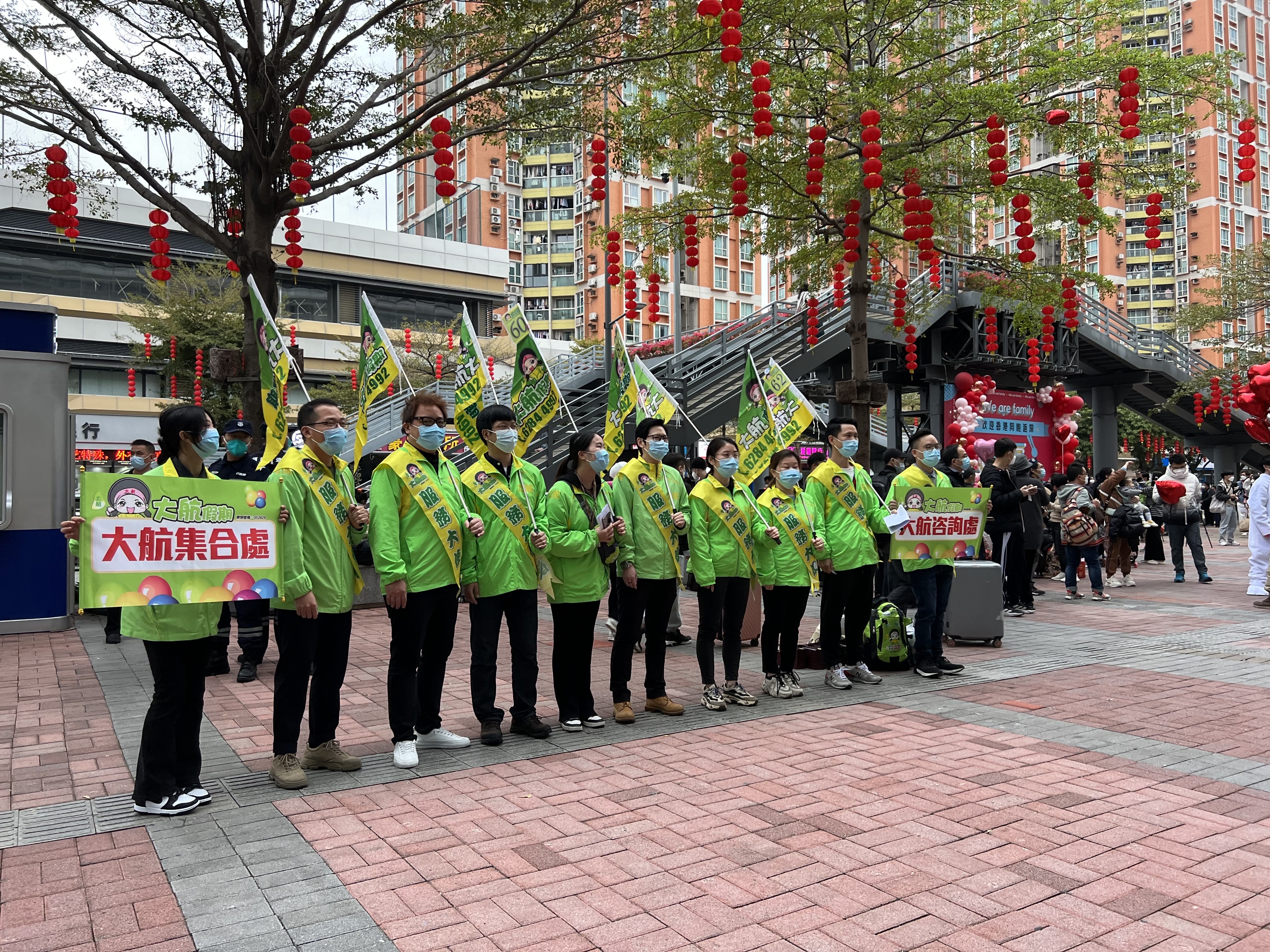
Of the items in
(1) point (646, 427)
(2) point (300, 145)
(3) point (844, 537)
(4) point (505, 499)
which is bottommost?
(3) point (844, 537)

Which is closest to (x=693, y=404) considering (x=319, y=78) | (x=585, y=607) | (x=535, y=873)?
(x=319, y=78)

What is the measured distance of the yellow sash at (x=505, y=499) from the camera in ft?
18.5

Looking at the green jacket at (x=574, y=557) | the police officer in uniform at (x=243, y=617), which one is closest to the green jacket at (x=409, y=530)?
the green jacket at (x=574, y=557)

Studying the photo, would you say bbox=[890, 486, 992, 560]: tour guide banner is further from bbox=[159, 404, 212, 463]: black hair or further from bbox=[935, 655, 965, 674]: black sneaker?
bbox=[159, 404, 212, 463]: black hair

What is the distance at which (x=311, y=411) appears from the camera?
16.8 feet

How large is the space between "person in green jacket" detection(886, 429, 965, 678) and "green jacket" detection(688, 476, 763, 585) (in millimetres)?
1531

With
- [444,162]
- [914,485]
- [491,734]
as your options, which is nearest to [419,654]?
[491,734]

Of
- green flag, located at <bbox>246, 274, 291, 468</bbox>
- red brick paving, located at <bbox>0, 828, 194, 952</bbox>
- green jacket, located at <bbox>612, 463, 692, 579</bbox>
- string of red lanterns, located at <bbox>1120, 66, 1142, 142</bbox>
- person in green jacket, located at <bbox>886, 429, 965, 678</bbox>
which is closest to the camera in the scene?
red brick paving, located at <bbox>0, 828, 194, 952</bbox>

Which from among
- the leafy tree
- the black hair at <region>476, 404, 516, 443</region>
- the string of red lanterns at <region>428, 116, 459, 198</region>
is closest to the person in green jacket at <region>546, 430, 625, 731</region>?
the black hair at <region>476, 404, 516, 443</region>

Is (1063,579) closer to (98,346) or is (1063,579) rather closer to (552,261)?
(98,346)

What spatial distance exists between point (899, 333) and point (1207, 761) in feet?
51.1

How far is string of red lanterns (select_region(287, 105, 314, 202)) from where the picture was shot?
9.99 meters

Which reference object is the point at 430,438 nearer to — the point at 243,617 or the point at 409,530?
the point at 409,530

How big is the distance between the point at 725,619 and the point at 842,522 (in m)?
1.15
